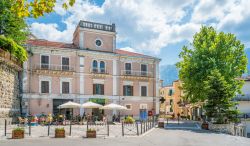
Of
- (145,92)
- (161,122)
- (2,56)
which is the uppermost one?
(2,56)

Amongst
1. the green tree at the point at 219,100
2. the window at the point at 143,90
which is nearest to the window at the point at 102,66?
the window at the point at 143,90

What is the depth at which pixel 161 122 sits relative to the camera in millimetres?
29375

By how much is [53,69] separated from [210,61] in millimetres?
18823

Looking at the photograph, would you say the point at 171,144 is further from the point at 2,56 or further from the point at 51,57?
the point at 51,57

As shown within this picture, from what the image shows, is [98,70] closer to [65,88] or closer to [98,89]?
[98,89]

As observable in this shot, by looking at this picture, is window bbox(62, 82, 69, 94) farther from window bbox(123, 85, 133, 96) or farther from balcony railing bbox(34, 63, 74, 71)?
window bbox(123, 85, 133, 96)

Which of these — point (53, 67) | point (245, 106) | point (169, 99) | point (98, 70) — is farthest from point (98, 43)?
point (169, 99)

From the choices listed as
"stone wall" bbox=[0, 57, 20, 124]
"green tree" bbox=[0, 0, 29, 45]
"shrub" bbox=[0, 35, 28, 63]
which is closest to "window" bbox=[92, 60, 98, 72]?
"stone wall" bbox=[0, 57, 20, 124]

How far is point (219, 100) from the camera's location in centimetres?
2812

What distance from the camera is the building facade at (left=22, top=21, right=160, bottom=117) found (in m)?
36.8

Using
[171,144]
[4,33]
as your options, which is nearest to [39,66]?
[4,33]

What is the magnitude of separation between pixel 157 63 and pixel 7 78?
21.8m

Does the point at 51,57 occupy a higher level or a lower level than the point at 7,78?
higher

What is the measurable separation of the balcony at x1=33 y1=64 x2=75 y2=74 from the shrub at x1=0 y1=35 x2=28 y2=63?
3.91 m
